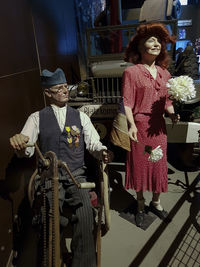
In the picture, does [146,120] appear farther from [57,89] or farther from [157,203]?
[157,203]

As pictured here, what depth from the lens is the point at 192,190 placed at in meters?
3.16

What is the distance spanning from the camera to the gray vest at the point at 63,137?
1.94 meters

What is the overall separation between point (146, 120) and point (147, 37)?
82 cm

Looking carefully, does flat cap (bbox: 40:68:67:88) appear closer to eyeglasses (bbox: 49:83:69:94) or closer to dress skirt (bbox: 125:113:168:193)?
eyeglasses (bbox: 49:83:69:94)

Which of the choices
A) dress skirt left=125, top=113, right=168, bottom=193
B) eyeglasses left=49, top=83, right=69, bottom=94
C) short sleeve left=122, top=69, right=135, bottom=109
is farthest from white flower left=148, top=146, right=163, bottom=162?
eyeglasses left=49, top=83, right=69, bottom=94

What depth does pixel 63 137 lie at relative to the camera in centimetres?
196

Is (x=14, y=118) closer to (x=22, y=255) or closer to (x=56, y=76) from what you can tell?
(x=56, y=76)

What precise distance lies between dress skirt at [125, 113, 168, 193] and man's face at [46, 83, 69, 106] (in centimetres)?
79

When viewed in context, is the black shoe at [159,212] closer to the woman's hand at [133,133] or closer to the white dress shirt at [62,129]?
the woman's hand at [133,133]

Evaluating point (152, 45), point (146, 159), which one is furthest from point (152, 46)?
point (146, 159)

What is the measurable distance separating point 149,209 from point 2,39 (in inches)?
102

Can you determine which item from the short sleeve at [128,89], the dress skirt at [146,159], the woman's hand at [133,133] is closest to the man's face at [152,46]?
the short sleeve at [128,89]

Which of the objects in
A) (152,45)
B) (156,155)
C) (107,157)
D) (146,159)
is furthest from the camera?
(146,159)

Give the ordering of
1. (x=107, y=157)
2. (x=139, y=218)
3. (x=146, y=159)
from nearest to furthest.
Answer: (x=107, y=157) < (x=146, y=159) < (x=139, y=218)
